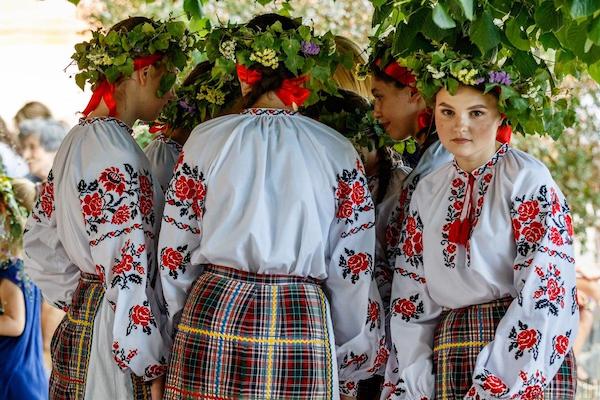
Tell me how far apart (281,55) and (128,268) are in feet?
2.44

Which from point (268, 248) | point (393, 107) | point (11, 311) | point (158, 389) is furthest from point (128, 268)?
point (11, 311)

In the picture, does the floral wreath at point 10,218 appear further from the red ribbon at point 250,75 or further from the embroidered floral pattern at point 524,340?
the embroidered floral pattern at point 524,340

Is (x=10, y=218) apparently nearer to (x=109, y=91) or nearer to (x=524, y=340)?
(x=109, y=91)

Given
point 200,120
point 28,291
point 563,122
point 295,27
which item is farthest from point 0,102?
point 563,122

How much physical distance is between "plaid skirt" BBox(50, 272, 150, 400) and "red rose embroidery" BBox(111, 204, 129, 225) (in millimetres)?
231

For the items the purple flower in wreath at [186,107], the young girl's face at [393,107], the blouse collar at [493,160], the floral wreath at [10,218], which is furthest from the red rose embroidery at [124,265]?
the floral wreath at [10,218]

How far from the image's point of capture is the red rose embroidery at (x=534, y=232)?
278 cm

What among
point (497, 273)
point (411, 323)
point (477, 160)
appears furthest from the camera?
point (411, 323)

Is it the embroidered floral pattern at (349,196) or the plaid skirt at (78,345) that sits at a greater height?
the embroidered floral pattern at (349,196)

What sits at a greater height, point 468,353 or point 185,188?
point 185,188

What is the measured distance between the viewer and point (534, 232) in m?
2.79

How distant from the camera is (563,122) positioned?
309cm

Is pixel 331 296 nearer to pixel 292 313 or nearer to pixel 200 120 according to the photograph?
pixel 292 313

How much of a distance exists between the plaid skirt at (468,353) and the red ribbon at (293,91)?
29.1 inches
